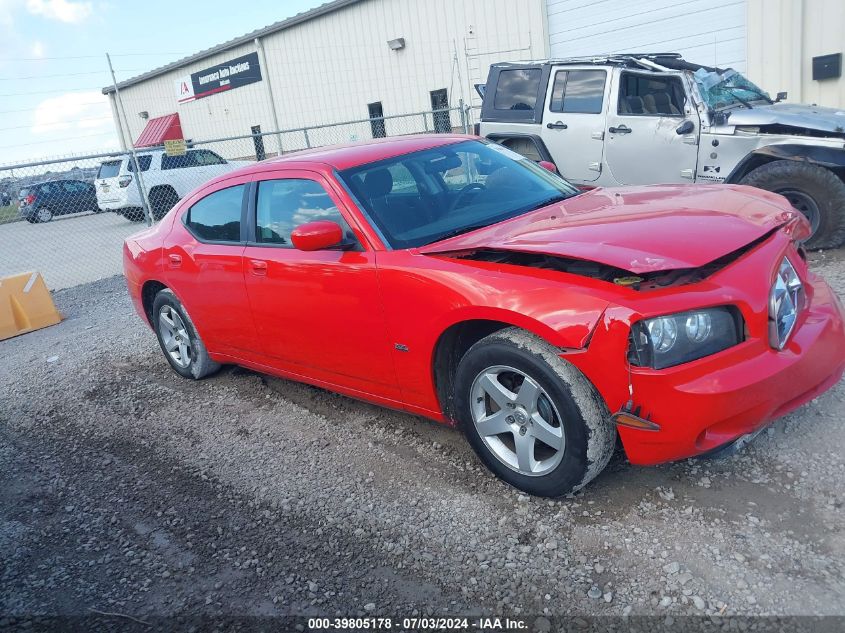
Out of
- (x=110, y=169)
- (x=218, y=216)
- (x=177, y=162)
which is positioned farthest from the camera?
(x=110, y=169)

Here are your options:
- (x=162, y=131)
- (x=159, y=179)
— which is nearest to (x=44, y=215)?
(x=162, y=131)

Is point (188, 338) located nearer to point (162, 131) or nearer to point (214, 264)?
point (214, 264)

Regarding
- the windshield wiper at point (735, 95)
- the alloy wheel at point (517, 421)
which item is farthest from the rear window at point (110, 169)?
the alloy wheel at point (517, 421)

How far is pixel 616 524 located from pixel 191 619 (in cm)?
173

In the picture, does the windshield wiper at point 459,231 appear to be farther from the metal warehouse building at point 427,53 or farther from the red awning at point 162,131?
the red awning at point 162,131

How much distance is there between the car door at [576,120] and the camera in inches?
301

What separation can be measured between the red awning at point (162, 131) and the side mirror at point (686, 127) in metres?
29.6

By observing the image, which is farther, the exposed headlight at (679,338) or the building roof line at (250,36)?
the building roof line at (250,36)

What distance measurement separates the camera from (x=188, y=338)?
521cm

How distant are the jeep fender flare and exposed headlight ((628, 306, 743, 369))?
4.27m

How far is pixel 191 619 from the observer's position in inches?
105

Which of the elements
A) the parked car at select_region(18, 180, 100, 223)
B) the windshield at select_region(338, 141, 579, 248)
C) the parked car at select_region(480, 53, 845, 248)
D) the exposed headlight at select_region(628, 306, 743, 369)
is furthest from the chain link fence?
the exposed headlight at select_region(628, 306, 743, 369)

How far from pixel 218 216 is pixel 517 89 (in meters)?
5.01

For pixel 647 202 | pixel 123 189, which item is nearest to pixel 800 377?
pixel 647 202
